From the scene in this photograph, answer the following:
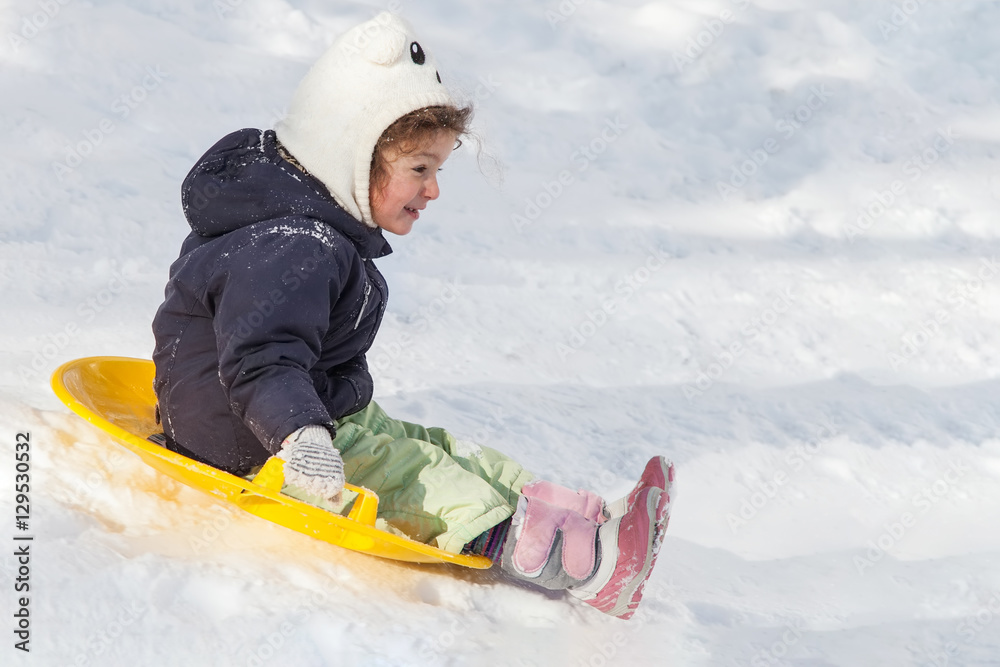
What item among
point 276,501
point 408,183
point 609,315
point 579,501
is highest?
point 609,315

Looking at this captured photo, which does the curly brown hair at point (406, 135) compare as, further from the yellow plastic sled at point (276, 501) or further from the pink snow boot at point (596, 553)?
the pink snow boot at point (596, 553)

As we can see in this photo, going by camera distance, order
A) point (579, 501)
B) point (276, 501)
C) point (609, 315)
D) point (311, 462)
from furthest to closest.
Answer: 1. point (609, 315)
2. point (579, 501)
3. point (276, 501)
4. point (311, 462)

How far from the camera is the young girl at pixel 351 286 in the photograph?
1.65 metres

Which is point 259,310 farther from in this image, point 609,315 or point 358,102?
point 609,315

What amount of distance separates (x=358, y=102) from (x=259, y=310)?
0.41m

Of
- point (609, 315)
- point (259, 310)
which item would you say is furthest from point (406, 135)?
point (609, 315)

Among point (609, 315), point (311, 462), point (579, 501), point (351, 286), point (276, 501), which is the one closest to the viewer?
point (311, 462)

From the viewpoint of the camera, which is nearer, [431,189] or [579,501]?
[431,189]

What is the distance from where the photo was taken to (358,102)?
5.52ft

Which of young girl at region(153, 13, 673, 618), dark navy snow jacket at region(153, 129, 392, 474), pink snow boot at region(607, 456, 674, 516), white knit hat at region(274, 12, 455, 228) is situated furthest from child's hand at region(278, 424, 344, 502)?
pink snow boot at region(607, 456, 674, 516)

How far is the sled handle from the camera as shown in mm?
1555

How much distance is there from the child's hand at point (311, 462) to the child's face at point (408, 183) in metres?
0.46

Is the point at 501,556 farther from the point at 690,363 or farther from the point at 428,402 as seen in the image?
the point at 690,363

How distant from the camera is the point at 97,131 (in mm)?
3648
